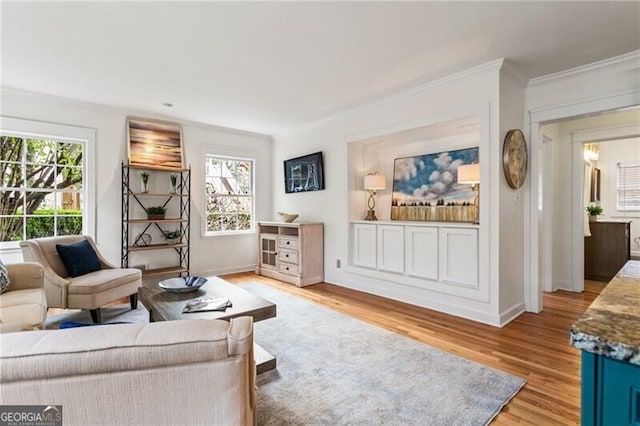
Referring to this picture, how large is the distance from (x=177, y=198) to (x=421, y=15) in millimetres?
4104

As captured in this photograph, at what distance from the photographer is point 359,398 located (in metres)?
1.86

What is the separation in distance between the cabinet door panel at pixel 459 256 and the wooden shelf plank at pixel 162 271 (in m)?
3.58

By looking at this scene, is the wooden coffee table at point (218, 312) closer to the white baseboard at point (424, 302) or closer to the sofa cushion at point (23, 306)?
the sofa cushion at point (23, 306)

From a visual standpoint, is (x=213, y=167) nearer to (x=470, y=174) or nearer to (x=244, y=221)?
(x=244, y=221)

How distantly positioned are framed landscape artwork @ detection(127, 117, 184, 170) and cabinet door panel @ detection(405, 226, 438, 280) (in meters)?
3.45

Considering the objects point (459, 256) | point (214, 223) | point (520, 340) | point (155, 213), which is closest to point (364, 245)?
point (459, 256)

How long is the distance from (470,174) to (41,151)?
507 cm

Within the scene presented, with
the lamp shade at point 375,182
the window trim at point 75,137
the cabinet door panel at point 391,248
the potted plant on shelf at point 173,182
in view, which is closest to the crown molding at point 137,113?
the window trim at point 75,137

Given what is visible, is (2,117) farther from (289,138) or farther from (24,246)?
(289,138)

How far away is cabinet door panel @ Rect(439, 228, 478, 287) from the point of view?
3129mm

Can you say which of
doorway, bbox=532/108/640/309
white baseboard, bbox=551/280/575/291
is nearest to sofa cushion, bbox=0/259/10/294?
doorway, bbox=532/108/640/309

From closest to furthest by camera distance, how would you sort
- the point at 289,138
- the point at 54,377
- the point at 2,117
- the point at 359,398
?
the point at 54,377 < the point at 359,398 < the point at 2,117 < the point at 289,138

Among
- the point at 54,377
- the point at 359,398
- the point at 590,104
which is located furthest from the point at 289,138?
the point at 54,377

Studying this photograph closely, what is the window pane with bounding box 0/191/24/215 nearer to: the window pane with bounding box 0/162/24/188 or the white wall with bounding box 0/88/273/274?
the window pane with bounding box 0/162/24/188
